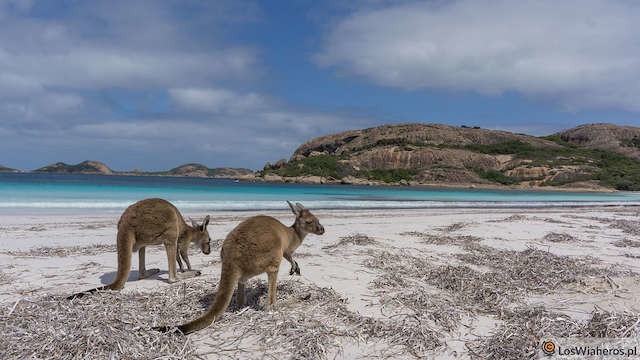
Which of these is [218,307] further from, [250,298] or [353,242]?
[353,242]

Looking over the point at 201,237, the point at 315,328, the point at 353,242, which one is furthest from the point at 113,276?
the point at 353,242

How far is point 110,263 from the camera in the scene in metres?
8.70

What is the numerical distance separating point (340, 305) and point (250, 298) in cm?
124

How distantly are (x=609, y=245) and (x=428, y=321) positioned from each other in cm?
1007

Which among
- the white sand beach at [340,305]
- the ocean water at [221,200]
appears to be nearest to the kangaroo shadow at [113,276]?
the white sand beach at [340,305]

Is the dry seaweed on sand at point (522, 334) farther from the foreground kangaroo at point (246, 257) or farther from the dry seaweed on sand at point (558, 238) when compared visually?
the dry seaweed on sand at point (558, 238)

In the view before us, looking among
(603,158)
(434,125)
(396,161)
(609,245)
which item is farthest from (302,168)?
(609,245)

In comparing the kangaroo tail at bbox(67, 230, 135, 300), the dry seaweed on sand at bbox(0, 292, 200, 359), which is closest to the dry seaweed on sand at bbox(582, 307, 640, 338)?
the dry seaweed on sand at bbox(0, 292, 200, 359)

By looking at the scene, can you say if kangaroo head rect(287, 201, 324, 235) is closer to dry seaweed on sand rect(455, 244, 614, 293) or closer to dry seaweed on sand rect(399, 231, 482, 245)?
dry seaweed on sand rect(455, 244, 614, 293)

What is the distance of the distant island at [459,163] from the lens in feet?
320

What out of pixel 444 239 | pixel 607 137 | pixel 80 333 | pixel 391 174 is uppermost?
pixel 607 137

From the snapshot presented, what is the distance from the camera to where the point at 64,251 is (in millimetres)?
9695

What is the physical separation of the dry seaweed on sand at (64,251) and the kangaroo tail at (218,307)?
6.34 metres

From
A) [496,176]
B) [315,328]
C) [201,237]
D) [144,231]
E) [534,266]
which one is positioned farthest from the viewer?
[496,176]
